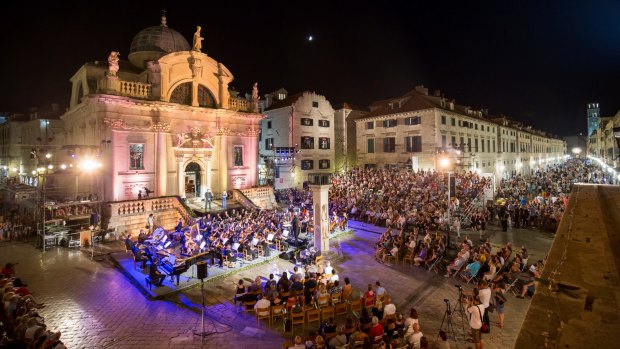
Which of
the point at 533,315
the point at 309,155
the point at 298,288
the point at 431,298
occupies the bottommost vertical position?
the point at 431,298

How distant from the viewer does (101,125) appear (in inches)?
813

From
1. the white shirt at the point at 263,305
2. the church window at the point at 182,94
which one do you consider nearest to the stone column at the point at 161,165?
the church window at the point at 182,94

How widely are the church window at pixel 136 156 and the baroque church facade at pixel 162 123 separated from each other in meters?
0.07

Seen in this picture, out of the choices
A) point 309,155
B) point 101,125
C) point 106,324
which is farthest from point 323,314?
point 309,155

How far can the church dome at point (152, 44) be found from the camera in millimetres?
27875

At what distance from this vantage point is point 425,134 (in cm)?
3466

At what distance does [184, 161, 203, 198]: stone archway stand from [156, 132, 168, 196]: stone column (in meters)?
2.46

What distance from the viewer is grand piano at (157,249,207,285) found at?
1202cm

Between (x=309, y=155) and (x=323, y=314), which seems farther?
(x=309, y=155)

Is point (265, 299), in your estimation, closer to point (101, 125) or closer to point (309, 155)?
point (101, 125)

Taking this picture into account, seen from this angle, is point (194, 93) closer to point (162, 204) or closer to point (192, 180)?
point (192, 180)

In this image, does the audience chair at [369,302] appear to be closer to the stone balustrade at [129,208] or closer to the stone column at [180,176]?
the stone balustrade at [129,208]

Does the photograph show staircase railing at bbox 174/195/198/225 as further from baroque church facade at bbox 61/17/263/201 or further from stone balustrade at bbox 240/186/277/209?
stone balustrade at bbox 240/186/277/209

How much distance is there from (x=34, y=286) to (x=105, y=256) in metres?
3.82
